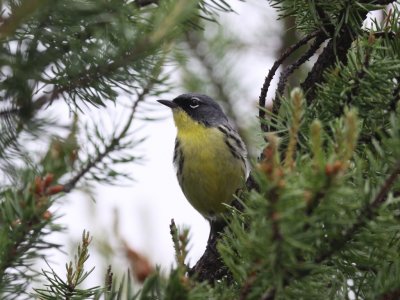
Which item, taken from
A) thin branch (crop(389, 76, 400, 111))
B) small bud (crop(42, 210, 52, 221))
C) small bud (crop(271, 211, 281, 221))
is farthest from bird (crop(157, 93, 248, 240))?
small bud (crop(271, 211, 281, 221))

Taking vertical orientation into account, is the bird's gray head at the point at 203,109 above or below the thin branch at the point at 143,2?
above

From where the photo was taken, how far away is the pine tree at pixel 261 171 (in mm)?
1171

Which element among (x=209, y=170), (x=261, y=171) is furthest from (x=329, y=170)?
(x=209, y=170)

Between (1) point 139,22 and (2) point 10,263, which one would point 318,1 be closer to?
(1) point 139,22

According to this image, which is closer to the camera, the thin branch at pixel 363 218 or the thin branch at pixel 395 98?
the thin branch at pixel 363 218

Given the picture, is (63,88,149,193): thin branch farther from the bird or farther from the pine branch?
the bird

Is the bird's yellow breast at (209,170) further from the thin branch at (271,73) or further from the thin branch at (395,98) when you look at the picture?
the thin branch at (395,98)

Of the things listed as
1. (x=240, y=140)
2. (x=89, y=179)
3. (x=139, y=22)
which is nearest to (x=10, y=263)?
(x=89, y=179)

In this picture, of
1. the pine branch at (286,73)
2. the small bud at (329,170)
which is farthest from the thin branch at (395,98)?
the small bud at (329,170)

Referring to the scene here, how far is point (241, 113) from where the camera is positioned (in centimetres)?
411

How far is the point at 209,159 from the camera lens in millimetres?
3982

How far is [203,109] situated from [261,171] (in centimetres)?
307

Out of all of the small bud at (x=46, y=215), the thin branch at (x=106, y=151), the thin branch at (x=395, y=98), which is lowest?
the small bud at (x=46, y=215)

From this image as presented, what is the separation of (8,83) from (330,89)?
0.81 meters
